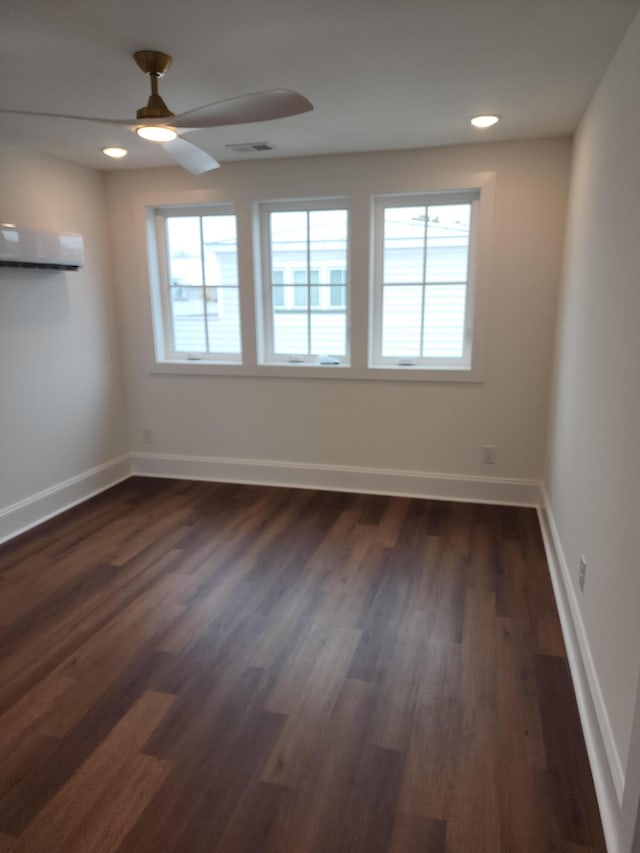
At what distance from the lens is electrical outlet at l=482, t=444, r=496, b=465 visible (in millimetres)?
3805

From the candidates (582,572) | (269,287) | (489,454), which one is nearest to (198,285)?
(269,287)

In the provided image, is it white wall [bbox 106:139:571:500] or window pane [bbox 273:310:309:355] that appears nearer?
white wall [bbox 106:139:571:500]

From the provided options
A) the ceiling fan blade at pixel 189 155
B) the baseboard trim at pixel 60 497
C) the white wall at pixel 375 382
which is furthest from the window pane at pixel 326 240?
the baseboard trim at pixel 60 497

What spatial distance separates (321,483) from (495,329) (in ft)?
5.45

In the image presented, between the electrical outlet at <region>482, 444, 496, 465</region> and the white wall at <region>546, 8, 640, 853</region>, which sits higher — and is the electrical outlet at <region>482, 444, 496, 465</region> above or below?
below

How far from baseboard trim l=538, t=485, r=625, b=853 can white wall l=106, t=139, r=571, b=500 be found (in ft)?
3.91

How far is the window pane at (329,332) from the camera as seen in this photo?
13.1ft

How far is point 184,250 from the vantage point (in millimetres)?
4199

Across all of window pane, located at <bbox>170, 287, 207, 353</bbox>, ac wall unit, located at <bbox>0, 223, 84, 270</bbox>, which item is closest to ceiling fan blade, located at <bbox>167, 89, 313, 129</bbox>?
ac wall unit, located at <bbox>0, 223, 84, 270</bbox>

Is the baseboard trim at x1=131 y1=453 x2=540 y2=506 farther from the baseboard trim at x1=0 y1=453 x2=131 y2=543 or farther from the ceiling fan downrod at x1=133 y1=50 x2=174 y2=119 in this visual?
the ceiling fan downrod at x1=133 y1=50 x2=174 y2=119

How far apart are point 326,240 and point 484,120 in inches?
51.7

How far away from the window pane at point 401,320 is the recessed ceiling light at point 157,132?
1.99 m

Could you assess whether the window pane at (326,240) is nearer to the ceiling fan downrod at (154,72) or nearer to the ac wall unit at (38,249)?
the ac wall unit at (38,249)

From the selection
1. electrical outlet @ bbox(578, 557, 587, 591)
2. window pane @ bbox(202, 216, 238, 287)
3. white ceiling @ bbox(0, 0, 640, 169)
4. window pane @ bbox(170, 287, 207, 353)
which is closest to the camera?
white ceiling @ bbox(0, 0, 640, 169)
